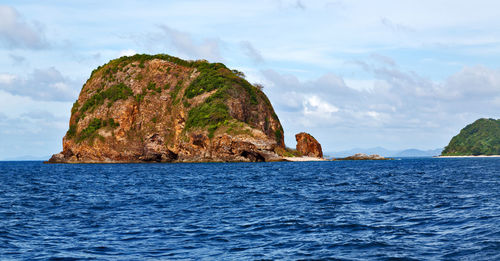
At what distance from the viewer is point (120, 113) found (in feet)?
493

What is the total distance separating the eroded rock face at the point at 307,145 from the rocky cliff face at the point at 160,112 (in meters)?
6.67

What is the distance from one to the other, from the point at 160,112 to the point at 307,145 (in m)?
54.4

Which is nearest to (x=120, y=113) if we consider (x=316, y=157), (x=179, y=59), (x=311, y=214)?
(x=179, y=59)

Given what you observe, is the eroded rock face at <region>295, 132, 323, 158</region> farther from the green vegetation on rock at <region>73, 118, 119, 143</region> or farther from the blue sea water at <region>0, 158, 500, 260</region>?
the blue sea water at <region>0, 158, 500, 260</region>

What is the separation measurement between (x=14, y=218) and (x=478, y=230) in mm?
23114

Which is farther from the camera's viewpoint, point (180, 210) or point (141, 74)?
point (141, 74)

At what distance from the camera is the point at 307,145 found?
154 m

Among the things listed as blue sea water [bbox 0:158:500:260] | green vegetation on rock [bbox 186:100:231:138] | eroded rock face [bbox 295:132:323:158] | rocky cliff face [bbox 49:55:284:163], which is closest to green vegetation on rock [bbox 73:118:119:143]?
rocky cliff face [bbox 49:55:284:163]

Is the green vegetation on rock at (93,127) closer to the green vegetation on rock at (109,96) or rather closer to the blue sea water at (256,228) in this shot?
the green vegetation on rock at (109,96)

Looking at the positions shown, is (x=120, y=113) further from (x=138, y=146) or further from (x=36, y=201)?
(x=36, y=201)

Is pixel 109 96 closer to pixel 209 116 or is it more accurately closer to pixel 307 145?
pixel 209 116

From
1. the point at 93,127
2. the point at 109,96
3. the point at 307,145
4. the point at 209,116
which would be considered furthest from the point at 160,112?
the point at 307,145

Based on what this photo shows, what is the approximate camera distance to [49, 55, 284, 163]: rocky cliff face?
134m

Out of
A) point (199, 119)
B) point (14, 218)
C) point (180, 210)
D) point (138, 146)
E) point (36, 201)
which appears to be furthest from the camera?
point (138, 146)
